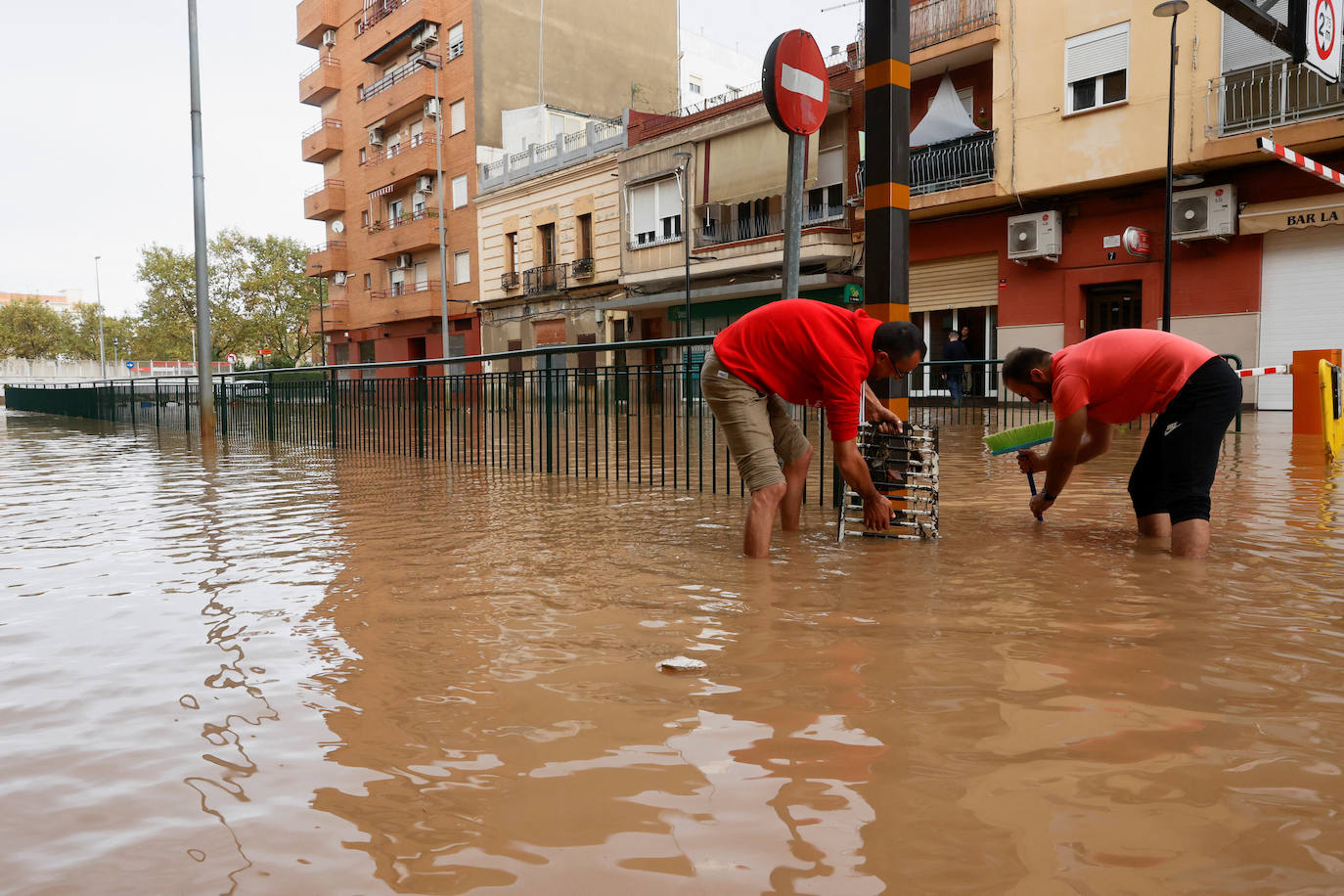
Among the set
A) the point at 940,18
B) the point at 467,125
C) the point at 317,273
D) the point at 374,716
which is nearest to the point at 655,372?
the point at 374,716

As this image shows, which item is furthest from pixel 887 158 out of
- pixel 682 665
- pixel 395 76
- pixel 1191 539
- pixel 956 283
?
pixel 395 76

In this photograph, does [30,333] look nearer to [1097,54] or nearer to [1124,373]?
[1097,54]

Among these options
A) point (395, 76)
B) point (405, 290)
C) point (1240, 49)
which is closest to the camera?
point (1240, 49)

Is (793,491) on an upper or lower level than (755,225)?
lower

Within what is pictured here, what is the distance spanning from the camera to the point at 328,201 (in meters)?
42.4

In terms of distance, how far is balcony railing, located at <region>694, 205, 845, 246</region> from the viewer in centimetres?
2328

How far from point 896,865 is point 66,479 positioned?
1024 cm

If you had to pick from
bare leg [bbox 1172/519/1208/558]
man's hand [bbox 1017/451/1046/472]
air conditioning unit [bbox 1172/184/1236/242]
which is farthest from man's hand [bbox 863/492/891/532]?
air conditioning unit [bbox 1172/184/1236/242]

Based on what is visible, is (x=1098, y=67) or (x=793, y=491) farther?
(x=1098, y=67)

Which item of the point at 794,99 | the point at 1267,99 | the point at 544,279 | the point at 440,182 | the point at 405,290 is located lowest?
the point at 794,99

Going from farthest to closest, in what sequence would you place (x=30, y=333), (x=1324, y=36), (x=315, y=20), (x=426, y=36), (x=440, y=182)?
(x=30, y=333) < (x=315, y=20) < (x=426, y=36) < (x=440, y=182) < (x=1324, y=36)

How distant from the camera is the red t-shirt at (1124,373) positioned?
4703 mm

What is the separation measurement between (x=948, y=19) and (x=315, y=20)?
3242 centimetres

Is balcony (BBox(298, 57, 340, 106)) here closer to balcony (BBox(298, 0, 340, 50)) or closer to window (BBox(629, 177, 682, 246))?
balcony (BBox(298, 0, 340, 50))
